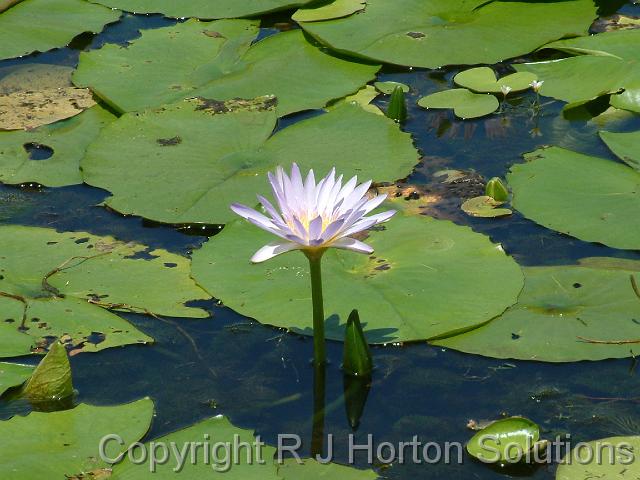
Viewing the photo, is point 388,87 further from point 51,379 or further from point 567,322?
point 51,379

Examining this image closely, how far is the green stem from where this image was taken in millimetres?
3061

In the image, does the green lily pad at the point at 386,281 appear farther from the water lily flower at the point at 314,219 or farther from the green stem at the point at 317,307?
the water lily flower at the point at 314,219

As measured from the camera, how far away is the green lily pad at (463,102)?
4.93 meters

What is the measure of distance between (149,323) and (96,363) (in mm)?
253

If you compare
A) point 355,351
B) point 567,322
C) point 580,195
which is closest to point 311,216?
point 355,351

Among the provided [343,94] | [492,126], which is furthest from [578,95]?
[343,94]

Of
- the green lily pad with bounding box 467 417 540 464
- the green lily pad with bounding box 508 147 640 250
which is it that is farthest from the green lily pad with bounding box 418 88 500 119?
the green lily pad with bounding box 467 417 540 464

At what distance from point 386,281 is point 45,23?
3356 mm

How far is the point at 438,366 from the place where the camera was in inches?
131

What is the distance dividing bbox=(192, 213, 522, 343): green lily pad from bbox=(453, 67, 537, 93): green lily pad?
1418mm

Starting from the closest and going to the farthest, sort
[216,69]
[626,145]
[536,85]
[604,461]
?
[604,461] → [626,145] → [536,85] → [216,69]

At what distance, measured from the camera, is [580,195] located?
4082 millimetres

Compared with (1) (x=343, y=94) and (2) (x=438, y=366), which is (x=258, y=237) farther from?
(1) (x=343, y=94)

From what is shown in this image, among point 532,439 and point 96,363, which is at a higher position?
point 532,439
